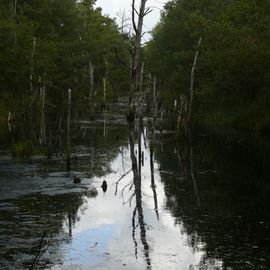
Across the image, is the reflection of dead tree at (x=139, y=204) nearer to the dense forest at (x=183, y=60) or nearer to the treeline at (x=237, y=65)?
the dense forest at (x=183, y=60)

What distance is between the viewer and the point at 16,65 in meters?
31.0

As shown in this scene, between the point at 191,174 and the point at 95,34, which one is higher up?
the point at 95,34

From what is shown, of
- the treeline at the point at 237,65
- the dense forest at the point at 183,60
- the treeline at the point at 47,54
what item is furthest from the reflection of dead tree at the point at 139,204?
the treeline at the point at 237,65

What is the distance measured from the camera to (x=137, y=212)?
45.1 ft

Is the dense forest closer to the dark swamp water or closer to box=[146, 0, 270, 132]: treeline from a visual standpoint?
box=[146, 0, 270, 132]: treeline

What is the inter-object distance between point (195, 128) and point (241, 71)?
789 cm

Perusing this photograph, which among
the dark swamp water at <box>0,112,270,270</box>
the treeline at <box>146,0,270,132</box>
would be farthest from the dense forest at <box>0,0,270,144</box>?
the dark swamp water at <box>0,112,270,270</box>

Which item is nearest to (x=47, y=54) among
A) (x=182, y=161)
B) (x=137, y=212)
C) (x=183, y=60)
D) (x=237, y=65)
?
(x=183, y=60)

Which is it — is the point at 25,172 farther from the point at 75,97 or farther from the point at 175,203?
the point at 75,97

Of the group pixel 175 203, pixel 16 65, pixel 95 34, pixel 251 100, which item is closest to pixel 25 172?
pixel 175 203

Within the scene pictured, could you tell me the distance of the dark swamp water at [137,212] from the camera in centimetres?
998

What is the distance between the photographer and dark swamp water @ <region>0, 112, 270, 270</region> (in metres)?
9.98

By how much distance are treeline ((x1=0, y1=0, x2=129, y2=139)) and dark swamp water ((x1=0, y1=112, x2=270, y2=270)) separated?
856cm

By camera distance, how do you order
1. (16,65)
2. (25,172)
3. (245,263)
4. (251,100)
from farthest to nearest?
(251,100), (16,65), (25,172), (245,263)
